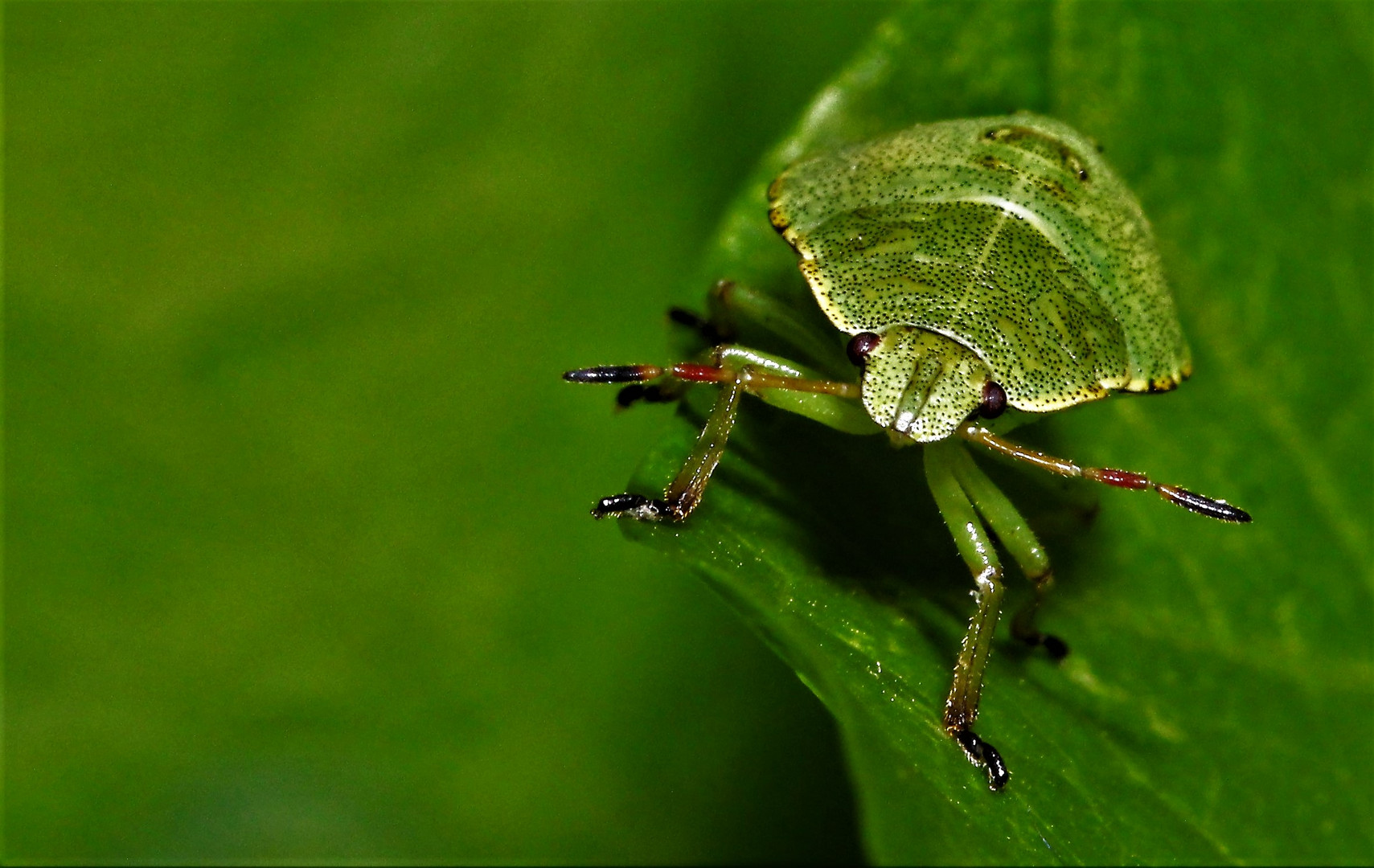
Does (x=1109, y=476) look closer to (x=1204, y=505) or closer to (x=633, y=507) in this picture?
(x=1204, y=505)

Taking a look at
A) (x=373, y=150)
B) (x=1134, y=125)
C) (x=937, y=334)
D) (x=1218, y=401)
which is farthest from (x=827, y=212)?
(x=373, y=150)

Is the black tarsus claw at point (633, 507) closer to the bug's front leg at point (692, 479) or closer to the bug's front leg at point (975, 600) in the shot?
the bug's front leg at point (692, 479)

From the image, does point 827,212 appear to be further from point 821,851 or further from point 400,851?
point 400,851

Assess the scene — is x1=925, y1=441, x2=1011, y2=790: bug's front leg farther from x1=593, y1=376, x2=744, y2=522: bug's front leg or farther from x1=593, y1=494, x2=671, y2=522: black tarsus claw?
x1=593, y1=494, x2=671, y2=522: black tarsus claw

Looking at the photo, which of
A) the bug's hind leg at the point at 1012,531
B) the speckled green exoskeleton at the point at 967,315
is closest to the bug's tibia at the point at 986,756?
the speckled green exoskeleton at the point at 967,315

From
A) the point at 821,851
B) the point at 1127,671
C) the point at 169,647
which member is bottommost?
the point at 821,851

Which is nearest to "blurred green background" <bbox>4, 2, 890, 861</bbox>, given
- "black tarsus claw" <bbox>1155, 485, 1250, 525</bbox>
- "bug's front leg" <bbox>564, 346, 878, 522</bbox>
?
"bug's front leg" <bbox>564, 346, 878, 522</bbox>
